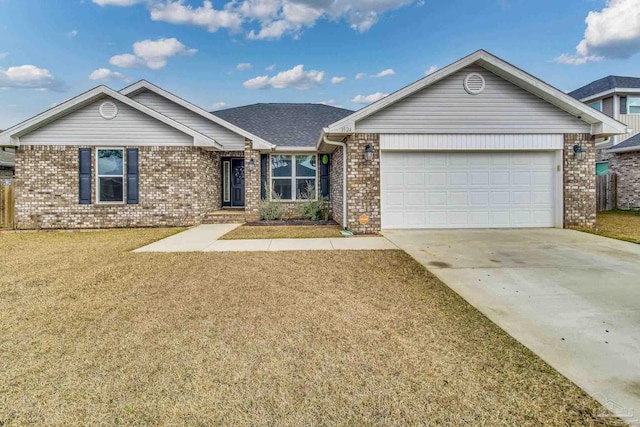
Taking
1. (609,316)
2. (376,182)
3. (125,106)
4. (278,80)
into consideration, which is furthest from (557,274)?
(278,80)

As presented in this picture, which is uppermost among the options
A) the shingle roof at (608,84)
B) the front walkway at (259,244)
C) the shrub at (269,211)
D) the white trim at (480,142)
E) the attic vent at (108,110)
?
the shingle roof at (608,84)

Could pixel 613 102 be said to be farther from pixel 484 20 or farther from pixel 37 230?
pixel 37 230

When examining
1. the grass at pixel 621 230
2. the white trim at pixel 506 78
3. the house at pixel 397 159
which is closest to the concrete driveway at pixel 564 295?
the grass at pixel 621 230

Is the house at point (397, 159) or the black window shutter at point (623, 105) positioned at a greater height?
the black window shutter at point (623, 105)

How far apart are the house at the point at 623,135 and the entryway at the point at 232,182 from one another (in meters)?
16.4

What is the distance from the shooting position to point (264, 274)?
5359mm

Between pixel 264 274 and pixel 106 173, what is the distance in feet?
31.2

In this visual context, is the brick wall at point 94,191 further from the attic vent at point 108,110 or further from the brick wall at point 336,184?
the brick wall at point 336,184

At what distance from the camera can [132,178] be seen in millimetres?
11688

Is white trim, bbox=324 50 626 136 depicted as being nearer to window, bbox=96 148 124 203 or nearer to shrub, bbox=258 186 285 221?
shrub, bbox=258 186 285 221

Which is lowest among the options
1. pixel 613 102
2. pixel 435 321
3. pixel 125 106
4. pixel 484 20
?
pixel 435 321

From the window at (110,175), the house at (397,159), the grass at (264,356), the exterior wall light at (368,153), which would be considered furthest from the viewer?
the window at (110,175)

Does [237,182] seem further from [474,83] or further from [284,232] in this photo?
[474,83]

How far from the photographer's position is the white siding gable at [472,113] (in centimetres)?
965
